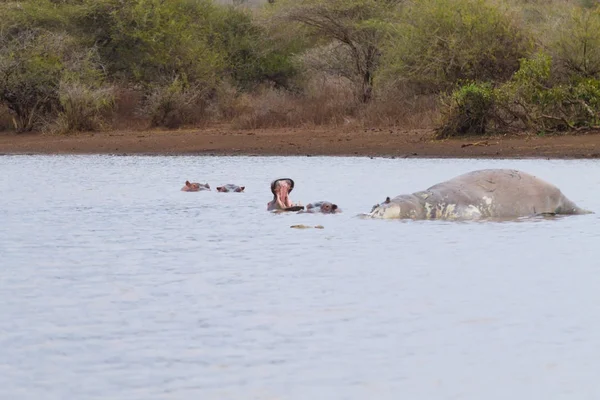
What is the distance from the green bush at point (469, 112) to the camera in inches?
984

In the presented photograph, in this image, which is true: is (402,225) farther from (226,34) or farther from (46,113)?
(226,34)

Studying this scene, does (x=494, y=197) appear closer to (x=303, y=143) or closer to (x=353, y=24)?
(x=303, y=143)

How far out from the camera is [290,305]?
769cm

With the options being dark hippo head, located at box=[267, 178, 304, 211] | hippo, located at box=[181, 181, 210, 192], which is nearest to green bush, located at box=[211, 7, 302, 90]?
hippo, located at box=[181, 181, 210, 192]

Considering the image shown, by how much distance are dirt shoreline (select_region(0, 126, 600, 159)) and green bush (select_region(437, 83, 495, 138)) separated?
17.9 inches

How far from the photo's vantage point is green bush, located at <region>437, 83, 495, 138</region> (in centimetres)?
2498

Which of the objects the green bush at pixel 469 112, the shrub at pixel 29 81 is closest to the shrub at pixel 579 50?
the green bush at pixel 469 112

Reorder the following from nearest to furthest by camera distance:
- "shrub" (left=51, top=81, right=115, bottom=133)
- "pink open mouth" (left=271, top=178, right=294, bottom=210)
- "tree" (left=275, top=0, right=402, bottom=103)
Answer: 1. "pink open mouth" (left=271, top=178, right=294, bottom=210)
2. "shrub" (left=51, top=81, right=115, bottom=133)
3. "tree" (left=275, top=0, right=402, bottom=103)

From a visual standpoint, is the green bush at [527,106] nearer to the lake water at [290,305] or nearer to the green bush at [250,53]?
the lake water at [290,305]

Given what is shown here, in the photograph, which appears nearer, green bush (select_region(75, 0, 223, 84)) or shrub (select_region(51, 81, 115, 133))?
shrub (select_region(51, 81, 115, 133))

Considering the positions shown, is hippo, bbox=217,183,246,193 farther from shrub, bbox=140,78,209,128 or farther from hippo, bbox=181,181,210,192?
shrub, bbox=140,78,209,128

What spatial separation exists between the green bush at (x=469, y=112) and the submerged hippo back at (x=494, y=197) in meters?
12.4

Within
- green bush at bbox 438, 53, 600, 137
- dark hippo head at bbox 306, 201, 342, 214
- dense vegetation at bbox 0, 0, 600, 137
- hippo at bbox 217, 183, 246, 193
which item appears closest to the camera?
dark hippo head at bbox 306, 201, 342, 214

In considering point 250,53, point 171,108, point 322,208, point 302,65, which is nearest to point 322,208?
point 322,208
